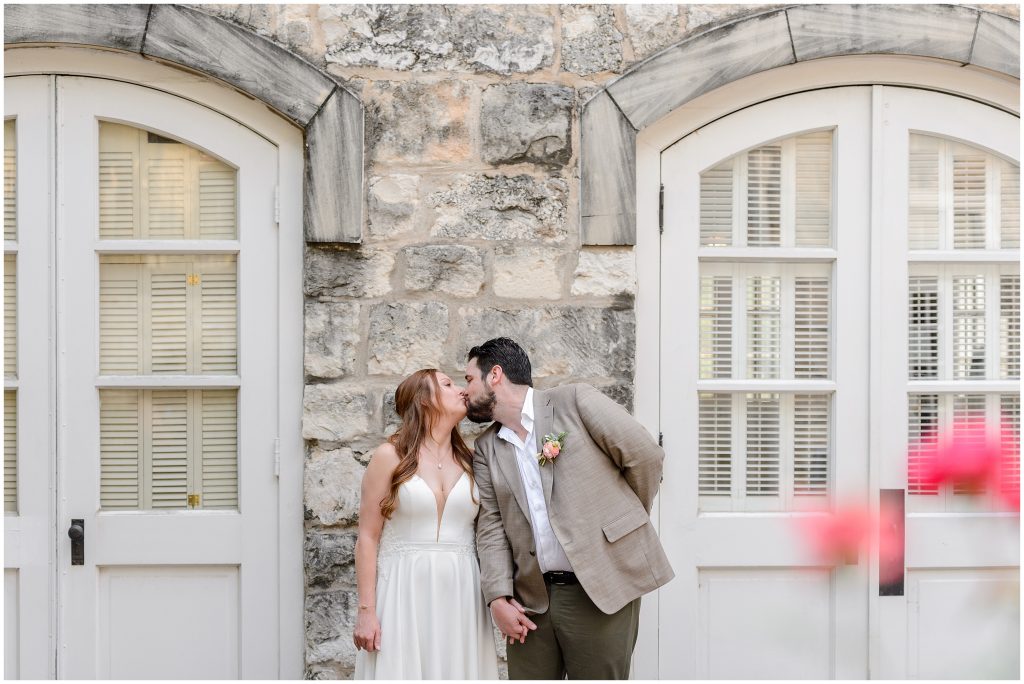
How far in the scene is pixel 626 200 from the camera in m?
3.18

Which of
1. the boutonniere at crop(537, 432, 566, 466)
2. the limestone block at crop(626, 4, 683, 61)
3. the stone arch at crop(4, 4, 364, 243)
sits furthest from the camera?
the limestone block at crop(626, 4, 683, 61)

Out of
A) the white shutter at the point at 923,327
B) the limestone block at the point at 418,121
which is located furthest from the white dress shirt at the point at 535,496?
the white shutter at the point at 923,327

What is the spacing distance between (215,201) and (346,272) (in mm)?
628

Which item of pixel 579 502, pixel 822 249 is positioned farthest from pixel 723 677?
pixel 822 249

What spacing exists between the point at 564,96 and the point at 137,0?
1.60m

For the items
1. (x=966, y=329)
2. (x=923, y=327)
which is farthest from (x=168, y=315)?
(x=966, y=329)

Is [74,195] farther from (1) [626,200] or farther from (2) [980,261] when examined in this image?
(2) [980,261]

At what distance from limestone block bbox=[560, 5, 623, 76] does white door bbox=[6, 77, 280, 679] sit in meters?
1.20

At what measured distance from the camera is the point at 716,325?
338 centimetres

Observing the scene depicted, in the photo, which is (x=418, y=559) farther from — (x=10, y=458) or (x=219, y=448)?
(x=10, y=458)

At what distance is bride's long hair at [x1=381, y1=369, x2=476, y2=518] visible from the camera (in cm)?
269

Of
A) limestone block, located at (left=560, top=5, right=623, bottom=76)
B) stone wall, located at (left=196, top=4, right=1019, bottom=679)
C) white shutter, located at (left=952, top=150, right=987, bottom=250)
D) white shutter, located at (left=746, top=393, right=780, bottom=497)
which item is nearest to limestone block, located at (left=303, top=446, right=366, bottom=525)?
stone wall, located at (left=196, top=4, right=1019, bottom=679)

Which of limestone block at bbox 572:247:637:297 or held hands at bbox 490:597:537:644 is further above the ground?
limestone block at bbox 572:247:637:297

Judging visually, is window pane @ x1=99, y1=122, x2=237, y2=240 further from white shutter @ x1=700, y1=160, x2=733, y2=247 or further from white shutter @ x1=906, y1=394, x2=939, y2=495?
white shutter @ x1=906, y1=394, x2=939, y2=495
